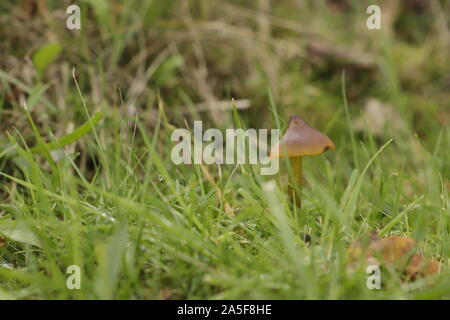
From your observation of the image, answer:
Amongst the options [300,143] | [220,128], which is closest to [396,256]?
[300,143]

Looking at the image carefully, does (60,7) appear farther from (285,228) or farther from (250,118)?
(285,228)

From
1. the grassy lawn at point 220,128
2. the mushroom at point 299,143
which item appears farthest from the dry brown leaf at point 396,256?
the mushroom at point 299,143

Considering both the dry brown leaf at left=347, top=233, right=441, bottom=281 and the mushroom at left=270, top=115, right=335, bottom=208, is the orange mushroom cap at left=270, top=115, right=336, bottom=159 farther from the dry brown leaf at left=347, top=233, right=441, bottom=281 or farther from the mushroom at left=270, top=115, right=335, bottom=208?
the dry brown leaf at left=347, top=233, right=441, bottom=281

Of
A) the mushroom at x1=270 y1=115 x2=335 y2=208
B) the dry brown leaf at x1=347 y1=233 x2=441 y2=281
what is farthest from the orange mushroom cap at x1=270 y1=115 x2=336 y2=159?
the dry brown leaf at x1=347 y1=233 x2=441 y2=281

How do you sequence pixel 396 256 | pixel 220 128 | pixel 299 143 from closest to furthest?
pixel 396 256
pixel 299 143
pixel 220 128

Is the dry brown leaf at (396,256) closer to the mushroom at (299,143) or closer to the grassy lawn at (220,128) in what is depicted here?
the grassy lawn at (220,128)

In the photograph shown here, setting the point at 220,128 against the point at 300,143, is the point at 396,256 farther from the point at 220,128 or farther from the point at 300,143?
the point at 220,128
